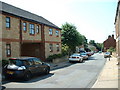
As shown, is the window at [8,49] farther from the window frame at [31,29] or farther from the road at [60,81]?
the road at [60,81]

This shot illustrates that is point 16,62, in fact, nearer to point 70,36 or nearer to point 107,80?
point 107,80

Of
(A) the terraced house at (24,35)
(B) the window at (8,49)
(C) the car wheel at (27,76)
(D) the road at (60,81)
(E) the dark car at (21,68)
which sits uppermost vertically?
(A) the terraced house at (24,35)

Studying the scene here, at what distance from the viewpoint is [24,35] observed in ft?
61.2

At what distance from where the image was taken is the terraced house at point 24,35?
15.7 meters

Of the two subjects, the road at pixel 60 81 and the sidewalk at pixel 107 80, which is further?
the road at pixel 60 81

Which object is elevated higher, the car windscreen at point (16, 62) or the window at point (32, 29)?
the window at point (32, 29)

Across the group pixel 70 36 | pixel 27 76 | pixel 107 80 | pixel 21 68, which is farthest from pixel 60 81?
pixel 70 36

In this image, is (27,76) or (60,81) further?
(27,76)

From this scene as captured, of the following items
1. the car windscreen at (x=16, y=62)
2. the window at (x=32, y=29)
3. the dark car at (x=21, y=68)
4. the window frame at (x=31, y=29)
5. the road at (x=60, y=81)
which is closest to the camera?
the road at (x=60, y=81)

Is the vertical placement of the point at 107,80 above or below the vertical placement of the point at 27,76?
below

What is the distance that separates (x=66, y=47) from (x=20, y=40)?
16.1 meters

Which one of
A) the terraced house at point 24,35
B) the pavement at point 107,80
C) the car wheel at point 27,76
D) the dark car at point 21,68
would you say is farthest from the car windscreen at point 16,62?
the terraced house at point 24,35

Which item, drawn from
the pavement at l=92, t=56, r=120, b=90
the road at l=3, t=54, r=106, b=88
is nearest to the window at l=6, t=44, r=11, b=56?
the road at l=3, t=54, r=106, b=88

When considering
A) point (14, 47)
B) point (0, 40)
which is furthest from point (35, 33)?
point (0, 40)
